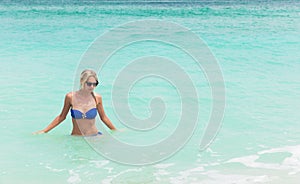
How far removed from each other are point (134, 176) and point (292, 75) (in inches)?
233

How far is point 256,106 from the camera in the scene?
7090mm

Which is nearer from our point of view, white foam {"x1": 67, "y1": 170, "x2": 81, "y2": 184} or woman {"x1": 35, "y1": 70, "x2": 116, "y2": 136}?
white foam {"x1": 67, "y1": 170, "x2": 81, "y2": 184}

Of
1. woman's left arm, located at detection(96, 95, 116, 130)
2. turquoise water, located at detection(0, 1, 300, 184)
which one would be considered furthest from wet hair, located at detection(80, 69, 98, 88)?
turquoise water, located at detection(0, 1, 300, 184)

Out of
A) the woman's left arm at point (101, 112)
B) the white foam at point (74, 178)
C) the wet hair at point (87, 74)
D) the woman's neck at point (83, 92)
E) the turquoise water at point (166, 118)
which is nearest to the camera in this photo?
the white foam at point (74, 178)

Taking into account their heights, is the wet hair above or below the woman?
above

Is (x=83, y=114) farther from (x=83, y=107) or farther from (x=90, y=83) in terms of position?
(x=90, y=83)

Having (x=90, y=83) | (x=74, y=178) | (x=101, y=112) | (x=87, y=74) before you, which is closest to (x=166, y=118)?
(x=101, y=112)

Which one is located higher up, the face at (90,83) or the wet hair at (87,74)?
the wet hair at (87,74)

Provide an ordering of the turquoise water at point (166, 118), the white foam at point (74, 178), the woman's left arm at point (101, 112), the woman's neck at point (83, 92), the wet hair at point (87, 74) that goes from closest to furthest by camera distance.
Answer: the white foam at point (74, 178), the turquoise water at point (166, 118), the wet hair at point (87, 74), the woman's neck at point (83, 92), the woman's left arm at point (101, 112)

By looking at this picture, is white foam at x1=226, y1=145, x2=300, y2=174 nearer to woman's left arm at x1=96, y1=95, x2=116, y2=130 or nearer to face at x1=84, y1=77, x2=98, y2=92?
woman's left arm at x1=96, y1=95, x2=116, y2=130

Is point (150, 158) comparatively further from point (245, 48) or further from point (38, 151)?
point (245, 48)

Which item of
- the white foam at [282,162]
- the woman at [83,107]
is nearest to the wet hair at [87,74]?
the woman at [83,107]

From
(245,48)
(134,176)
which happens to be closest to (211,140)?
(134,176)

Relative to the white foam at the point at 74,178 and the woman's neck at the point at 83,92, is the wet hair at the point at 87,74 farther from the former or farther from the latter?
the white foam at the point at 74,178
